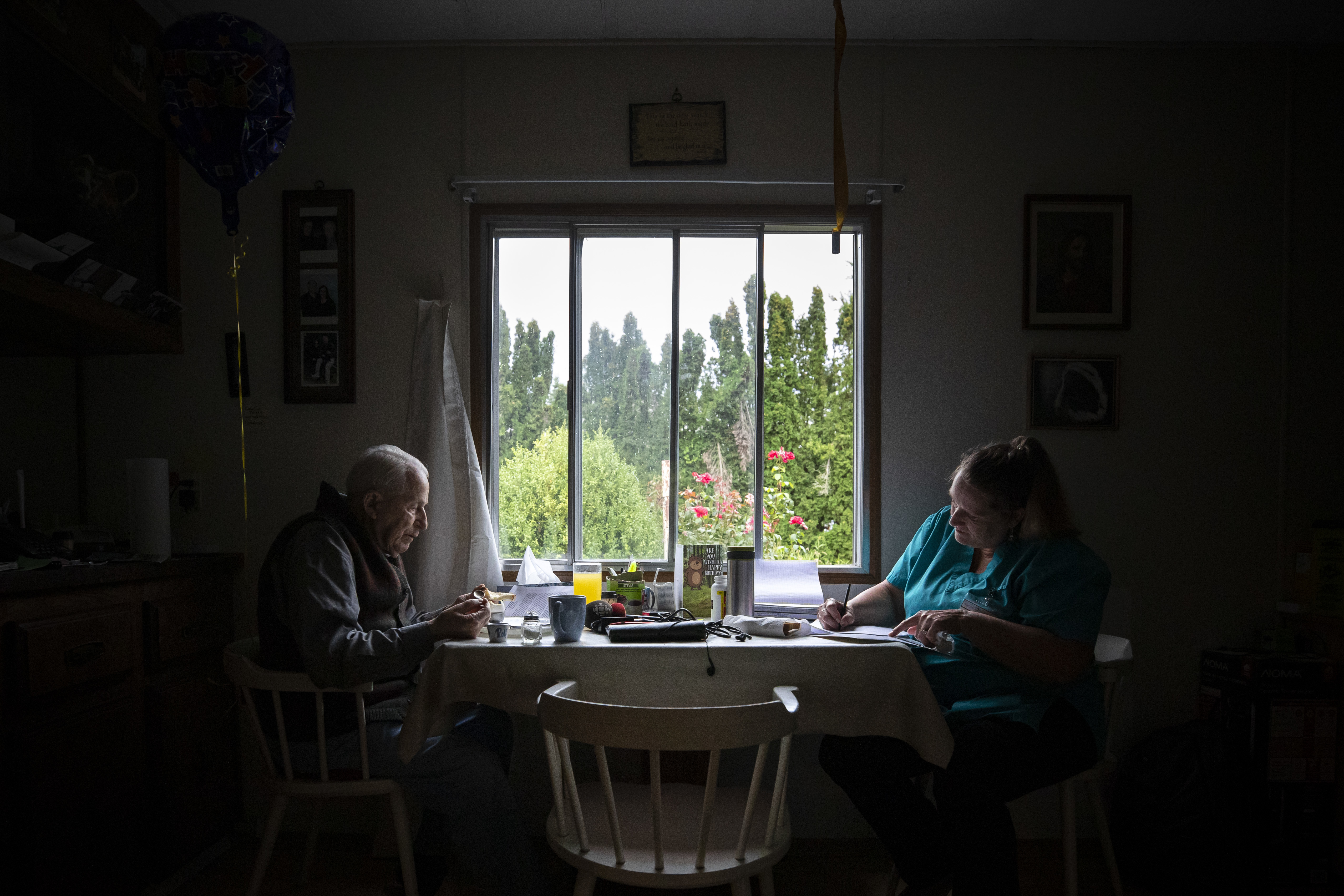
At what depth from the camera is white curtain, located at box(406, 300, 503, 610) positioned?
2549mm

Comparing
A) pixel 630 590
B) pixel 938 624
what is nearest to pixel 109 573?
pixel 630 590

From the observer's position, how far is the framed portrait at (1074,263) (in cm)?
264

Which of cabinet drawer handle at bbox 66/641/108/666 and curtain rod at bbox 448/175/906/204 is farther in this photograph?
curtain rod at bbox 448/175/906/204

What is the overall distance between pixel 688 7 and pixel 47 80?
1.80 metres

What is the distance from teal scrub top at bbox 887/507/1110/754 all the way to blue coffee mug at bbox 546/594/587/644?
831 millimetres

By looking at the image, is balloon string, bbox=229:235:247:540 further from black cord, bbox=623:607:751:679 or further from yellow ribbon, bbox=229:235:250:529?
black cord, bbox=623:607:751:679

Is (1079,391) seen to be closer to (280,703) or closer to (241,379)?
(280,703)

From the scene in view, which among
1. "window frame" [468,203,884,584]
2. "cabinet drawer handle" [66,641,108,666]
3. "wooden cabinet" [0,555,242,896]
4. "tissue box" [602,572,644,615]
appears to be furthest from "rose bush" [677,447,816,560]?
"cabinet drawer handle" [66,641,108,666]

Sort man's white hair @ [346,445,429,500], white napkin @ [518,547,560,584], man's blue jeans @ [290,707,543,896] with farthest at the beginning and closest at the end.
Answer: white napkin @ [518,547,560,584] → man's white hair @ [346,445,429,500] → man's blue jeans @ [290,707,543,896]

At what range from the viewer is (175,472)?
105 inches

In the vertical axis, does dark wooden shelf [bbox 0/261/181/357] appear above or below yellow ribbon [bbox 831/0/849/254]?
below

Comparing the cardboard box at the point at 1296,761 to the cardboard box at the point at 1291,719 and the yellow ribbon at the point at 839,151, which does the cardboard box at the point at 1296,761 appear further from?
the yellow ribbon at the point at 839,151

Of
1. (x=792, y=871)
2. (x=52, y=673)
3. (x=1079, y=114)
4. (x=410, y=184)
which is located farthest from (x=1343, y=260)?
(x=52, y=673)

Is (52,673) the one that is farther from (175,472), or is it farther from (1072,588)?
(1072,588)
